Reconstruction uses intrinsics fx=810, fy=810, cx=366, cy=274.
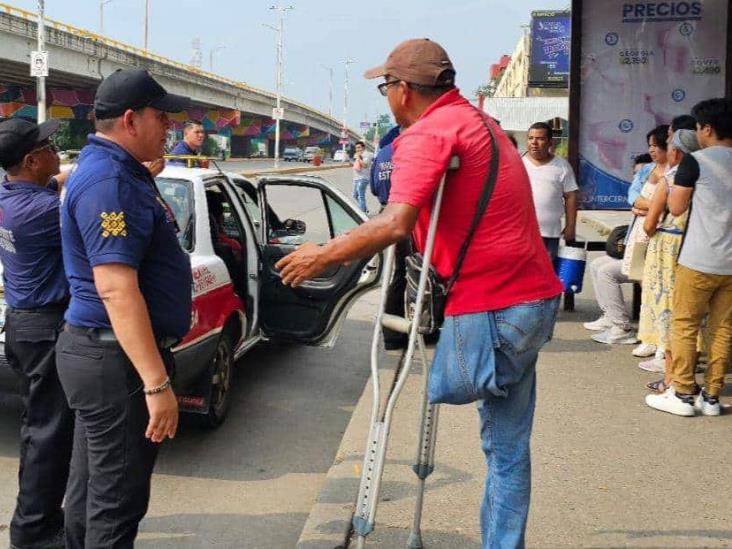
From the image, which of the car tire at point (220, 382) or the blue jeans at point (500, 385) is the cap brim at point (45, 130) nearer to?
the car tire at point (220, 382)

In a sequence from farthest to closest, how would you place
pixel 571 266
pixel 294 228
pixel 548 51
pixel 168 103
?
1. pixel 548 51
2. pixel 571 266
3. pixel 294 228
4. pixel 168 103

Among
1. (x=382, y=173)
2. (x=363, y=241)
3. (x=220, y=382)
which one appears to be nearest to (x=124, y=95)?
(x=363, y=241)

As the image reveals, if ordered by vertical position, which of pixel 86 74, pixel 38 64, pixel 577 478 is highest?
pixel 86 74

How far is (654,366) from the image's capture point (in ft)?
20.6

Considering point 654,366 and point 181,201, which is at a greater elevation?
point 181,201

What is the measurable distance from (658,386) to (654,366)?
68 centimetres

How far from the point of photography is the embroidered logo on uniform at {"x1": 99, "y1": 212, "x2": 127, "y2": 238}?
2.41 meters

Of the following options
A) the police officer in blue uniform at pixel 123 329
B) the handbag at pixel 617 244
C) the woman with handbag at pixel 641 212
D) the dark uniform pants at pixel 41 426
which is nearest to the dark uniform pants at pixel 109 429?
the police officer in blue uniform at pixel 123 329

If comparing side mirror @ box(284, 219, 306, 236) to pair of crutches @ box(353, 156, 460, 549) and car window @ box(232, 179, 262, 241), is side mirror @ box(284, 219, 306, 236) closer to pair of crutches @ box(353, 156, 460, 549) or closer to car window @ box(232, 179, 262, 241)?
car window @ box(232, 179, 262, 241)

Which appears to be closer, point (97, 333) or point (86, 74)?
point (97, 333)

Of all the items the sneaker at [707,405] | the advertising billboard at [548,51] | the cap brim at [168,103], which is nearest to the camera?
the cap brim at [168,103]

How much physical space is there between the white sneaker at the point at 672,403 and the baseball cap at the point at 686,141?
5.25ft

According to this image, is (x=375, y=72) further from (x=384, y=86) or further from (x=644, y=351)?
(x=644, y=351)

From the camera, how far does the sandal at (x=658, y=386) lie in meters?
5.51
